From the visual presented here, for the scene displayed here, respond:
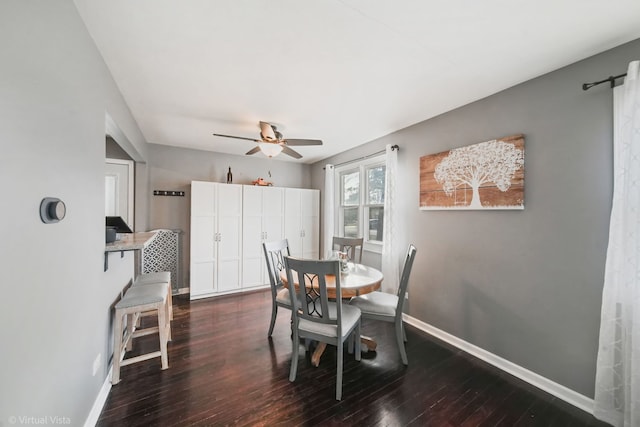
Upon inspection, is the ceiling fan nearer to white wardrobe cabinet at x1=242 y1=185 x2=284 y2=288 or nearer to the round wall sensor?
white wardrobe cabinet at x1=242 y1=185 x2=284 y2=288

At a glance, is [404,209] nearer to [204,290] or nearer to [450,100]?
[450,100]

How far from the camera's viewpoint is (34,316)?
39.9 inches

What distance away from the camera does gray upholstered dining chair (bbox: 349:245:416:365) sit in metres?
2.26

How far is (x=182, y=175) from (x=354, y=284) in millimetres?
3705

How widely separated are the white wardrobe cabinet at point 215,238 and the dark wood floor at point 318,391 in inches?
55.5

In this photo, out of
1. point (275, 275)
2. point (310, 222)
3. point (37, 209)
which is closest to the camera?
point (37, 209)

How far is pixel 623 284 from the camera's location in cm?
157

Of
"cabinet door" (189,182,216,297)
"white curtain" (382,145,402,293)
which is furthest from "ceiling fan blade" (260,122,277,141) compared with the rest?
"cabinet door" (189,182,216,297)

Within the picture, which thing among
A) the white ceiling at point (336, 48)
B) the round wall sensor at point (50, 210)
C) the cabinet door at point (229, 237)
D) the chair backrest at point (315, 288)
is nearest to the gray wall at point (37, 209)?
the round wall sensor at point (50, 210)

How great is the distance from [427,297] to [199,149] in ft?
14.3

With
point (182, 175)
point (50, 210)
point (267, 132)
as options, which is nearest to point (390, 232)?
point (267, 132)

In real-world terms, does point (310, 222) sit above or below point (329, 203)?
below

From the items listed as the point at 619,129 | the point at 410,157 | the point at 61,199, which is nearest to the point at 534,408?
the point at 619,129

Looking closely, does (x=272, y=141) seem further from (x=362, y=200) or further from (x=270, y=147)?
(x=362, y=200)
